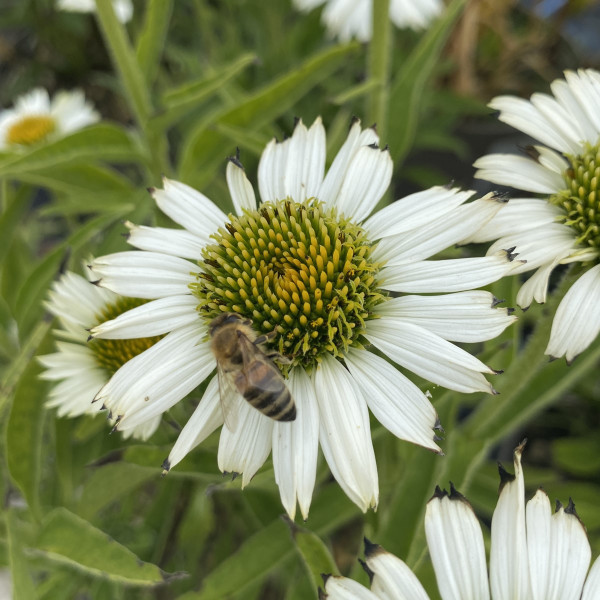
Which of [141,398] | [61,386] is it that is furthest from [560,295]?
[61,386]

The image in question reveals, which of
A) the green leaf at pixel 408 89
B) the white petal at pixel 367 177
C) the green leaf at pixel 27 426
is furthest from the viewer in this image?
the green leaf at pixel 408 89

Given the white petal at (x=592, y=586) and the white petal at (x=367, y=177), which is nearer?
the white petal at (x=592, y=586)

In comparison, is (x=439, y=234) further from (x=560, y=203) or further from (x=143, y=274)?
(x=143, y=274)

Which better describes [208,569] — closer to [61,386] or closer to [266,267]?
→ [61,386]

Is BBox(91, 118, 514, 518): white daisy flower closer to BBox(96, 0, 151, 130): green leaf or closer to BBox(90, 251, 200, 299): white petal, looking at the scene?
BBox(90, 251, 200, 299): white petal

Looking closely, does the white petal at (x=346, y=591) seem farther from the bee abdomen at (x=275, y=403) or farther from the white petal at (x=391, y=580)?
the bee abdomen at (x=275, y=403)

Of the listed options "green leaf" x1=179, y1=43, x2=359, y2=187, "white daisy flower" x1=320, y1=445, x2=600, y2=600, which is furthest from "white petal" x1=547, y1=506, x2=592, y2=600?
"green leaf" x1=179, y1=43, x2=359, y2=187

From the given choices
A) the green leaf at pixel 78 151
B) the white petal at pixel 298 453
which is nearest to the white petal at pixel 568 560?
the white petal at pixel 298 453
